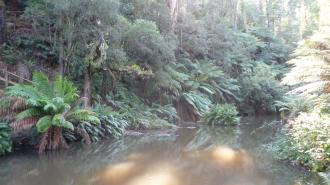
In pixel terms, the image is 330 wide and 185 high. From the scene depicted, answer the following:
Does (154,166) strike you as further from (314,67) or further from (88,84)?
(88,84)

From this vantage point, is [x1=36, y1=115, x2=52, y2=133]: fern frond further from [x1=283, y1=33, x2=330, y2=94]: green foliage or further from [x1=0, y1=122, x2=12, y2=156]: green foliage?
[x1=283, y1=33, x2=330, y2=94]: green foliage

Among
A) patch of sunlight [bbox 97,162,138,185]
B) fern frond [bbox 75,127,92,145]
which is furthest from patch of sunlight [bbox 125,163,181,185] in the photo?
fern frond [bbox 75,127,92,145]

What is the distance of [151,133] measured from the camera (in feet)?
39.2

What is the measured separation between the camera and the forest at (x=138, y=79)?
8180 millimetres

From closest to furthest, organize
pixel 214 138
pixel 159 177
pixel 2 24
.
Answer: pixel 159 177 → pixel 214 138 → pixel 2 24

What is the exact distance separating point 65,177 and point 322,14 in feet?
25.1

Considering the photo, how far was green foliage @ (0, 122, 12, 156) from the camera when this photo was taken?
7.61 m

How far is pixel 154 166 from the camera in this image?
23.1ft

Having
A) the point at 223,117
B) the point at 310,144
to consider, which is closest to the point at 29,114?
the point at 310,144

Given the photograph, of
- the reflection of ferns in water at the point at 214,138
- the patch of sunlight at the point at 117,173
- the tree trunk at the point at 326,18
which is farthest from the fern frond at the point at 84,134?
the tree trunk at the point at 326,18

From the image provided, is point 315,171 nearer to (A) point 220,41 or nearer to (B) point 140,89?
(B) point 140,89

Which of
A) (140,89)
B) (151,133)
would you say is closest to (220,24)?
(140,89)

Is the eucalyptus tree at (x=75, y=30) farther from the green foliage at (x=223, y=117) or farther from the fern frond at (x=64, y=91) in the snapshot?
the green foliage at (x=223, y=117)

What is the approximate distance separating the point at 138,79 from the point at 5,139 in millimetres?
7923
